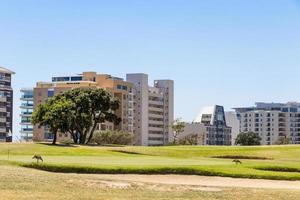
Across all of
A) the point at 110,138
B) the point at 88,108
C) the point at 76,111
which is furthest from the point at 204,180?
the point at 110,138

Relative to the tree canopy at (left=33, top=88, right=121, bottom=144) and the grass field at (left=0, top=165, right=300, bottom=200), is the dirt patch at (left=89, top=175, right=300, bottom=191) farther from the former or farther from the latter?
the tree canopy at (left=33, top=88, right=121, bottom=144)

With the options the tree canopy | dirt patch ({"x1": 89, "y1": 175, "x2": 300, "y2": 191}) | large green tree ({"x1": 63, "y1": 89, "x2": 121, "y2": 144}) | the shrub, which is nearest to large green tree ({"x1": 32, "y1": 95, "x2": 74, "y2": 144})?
the tree canopy

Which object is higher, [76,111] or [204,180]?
[76,111]

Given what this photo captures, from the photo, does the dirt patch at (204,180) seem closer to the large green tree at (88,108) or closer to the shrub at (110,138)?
the large green tree at (88,108)

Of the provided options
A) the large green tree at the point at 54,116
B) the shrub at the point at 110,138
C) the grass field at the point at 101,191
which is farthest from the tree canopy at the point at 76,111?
the grass field at the point at 101,191

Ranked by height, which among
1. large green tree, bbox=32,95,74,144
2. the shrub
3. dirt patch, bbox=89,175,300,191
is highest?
large green tree, bbox=32,95,74,144

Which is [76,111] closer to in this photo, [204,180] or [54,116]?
[54,116]

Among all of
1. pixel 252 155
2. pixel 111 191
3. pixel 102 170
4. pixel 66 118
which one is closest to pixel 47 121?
pixel 66 118

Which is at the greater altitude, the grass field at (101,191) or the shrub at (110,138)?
the shrub at (110,138)

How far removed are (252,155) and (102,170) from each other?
41.8 meters

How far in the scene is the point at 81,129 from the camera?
5128 inches

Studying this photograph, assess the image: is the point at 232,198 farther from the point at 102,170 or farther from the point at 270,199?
the point at 102,170

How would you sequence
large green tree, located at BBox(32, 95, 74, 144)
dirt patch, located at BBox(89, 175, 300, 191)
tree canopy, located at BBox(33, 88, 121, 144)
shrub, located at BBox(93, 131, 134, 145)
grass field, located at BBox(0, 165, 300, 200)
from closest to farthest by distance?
grass field, located at BBox(0, 165, 300, 200) < dirt patch, located at BBox(89, 175, 300, 191) < large green tree, located at BBox(32, 95, 74, 144) < tree canopy, located at BBox(33, 88, 121, 144) < shrub, located at BBox(93, 131, 134, 145)

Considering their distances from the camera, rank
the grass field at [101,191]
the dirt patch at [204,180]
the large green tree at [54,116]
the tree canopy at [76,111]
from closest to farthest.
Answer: the grass field at [101,191] < the dirt patch at [204,180] < the large green tree at [54,116] < the tree canopy at [76,111]
